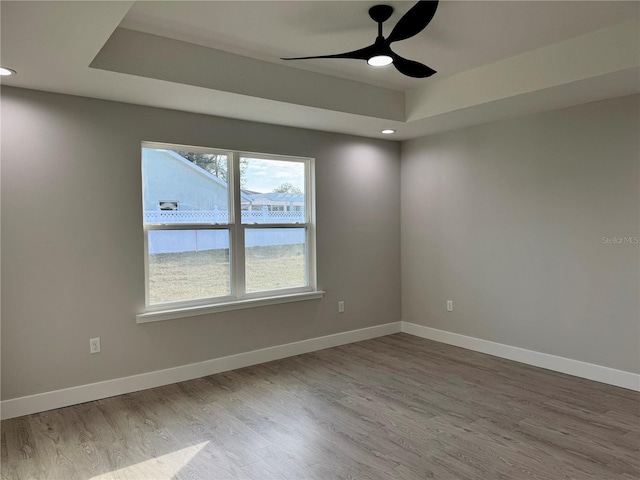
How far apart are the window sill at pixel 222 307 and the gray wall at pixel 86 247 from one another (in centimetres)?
6

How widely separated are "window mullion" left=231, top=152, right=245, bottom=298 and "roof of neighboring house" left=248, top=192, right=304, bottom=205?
18 centimetres

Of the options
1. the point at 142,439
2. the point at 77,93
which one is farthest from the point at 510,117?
the point at 142,439

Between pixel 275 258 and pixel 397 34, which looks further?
pixel 275 258

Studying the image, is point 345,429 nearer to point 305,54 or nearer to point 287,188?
point 287,188

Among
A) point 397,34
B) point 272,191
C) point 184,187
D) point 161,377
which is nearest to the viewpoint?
point 397,34

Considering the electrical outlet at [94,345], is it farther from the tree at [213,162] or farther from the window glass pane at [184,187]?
the tree at [213,162]

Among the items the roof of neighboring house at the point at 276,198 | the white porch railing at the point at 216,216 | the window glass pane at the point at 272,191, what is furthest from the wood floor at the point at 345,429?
the roof of neighboring house at the point at 276,198

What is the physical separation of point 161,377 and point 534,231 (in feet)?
11.7

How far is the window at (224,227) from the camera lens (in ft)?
12.1

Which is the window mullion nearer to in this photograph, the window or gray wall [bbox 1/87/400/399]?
the window

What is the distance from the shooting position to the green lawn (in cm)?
372

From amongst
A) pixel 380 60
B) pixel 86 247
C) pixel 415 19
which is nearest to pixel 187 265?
pixel 86 247

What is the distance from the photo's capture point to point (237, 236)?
4.11 meters

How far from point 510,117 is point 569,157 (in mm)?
675
